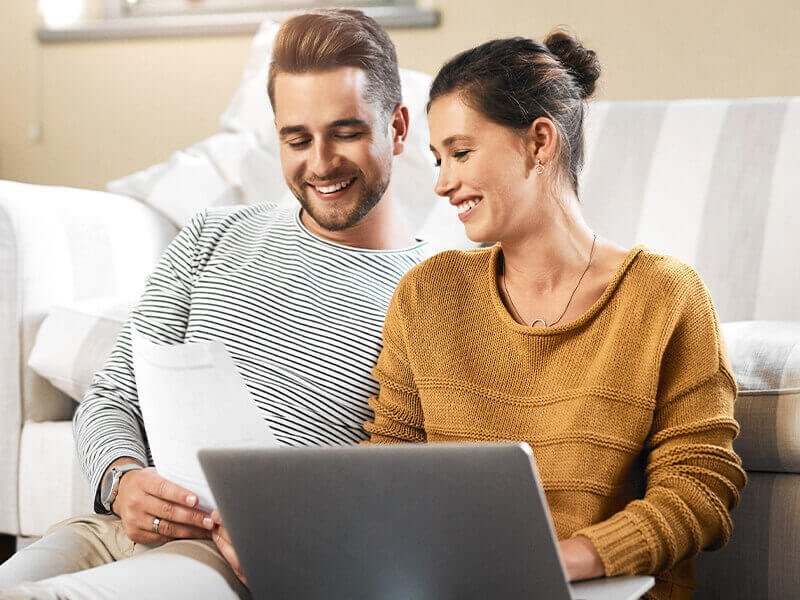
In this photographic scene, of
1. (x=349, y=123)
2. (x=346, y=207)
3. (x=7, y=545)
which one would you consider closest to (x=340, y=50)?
(x=349, y=123)

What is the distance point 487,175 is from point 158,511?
0.50 metres

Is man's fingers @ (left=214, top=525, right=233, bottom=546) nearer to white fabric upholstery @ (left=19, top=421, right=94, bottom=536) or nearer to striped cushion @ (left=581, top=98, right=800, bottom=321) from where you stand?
white fabric upholstery @ (left=19, top=421, right=94, bottom=536)

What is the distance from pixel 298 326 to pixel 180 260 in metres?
0.23

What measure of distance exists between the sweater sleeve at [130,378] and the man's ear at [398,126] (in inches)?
11.9

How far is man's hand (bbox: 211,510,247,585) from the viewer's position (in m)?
0.92

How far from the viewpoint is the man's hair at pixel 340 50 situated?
3.86ft

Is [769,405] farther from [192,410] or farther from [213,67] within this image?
[213,67]

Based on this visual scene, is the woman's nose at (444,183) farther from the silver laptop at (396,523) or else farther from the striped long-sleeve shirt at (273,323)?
the silver laptop at (396,523)

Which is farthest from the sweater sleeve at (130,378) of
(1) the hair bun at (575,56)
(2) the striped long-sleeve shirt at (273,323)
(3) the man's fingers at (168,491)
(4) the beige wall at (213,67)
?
(4) the beige wall at (213,67)

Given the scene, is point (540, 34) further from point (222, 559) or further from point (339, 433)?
point (222, 559)

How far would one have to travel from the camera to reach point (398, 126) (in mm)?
1270

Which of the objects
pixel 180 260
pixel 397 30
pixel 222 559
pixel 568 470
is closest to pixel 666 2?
pixel 397 30

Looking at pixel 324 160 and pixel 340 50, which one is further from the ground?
pixel 340 50

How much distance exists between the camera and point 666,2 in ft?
6.91
